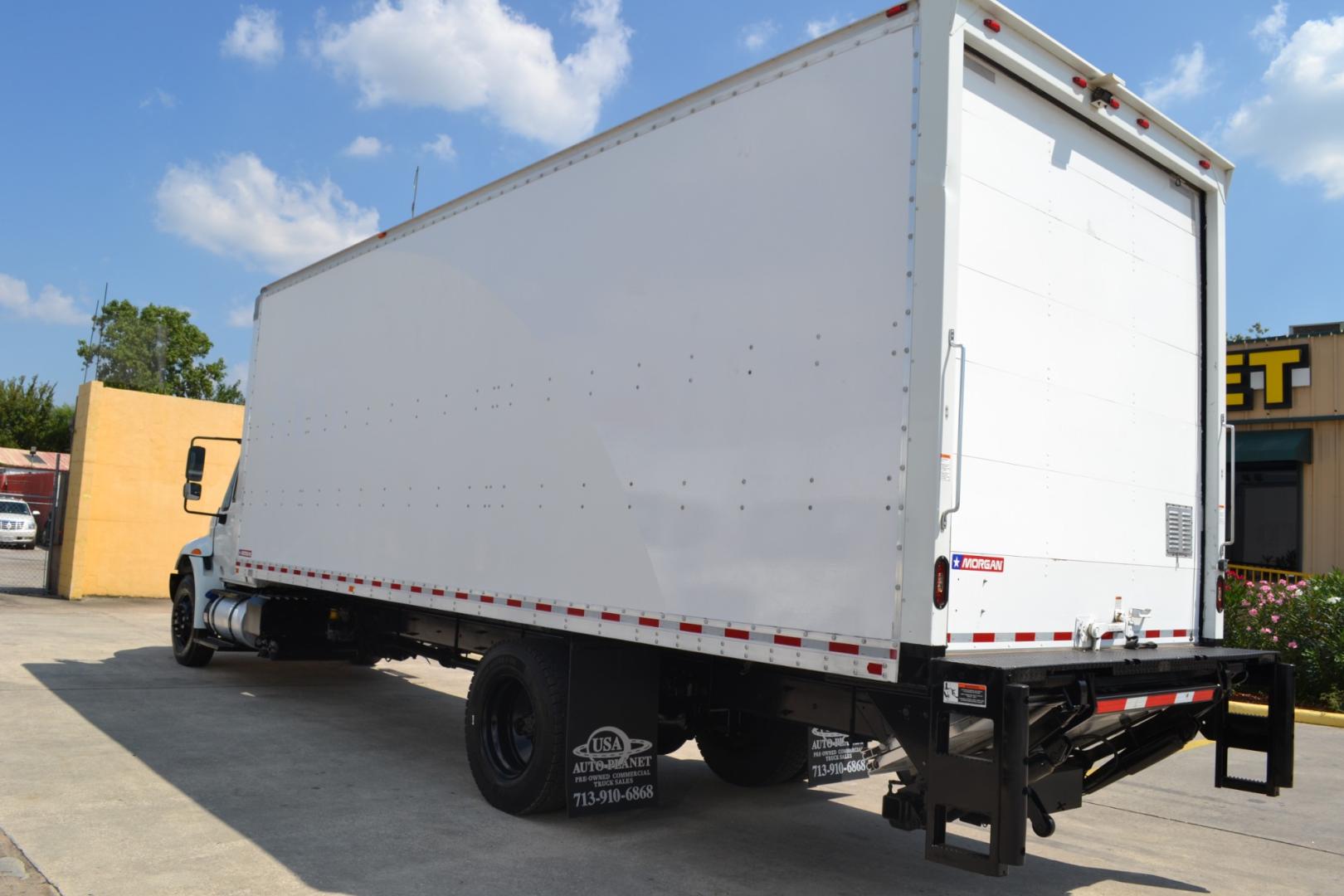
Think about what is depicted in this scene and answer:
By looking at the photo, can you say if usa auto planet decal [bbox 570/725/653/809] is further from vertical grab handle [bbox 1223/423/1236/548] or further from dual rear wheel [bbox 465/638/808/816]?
vertical grab handle [bbox 1223/423/1236/548]

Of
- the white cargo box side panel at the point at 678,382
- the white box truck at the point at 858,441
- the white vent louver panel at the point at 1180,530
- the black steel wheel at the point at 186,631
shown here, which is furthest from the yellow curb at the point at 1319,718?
the black steel wheel at the point at 186,631

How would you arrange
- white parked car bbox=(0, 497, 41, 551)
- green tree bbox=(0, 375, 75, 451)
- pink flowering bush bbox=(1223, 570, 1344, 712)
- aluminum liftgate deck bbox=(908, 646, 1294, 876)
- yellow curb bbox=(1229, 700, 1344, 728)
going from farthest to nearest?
green tree bbox=(0, 375, 75, 451) < white parked car bbox=(0, 497, 41, 551) < pink flowering bush bbox=(1223, 570, 1344, 712) < yellow curb bbox=(1229, 700, 1344, 728) < aluminum liftgate deck bbox=(908, 646, 1294, 876)

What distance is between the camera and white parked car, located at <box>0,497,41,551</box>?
30.9 metres

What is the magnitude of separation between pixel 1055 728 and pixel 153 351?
214 ft

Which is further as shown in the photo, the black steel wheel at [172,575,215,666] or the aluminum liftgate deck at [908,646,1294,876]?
the black steel wheel at [172,575,215,666]

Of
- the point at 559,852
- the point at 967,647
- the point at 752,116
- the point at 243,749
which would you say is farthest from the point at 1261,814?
the point at 243,749

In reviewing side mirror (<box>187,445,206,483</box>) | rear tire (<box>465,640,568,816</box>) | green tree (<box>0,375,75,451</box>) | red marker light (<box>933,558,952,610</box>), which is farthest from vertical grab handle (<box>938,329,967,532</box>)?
green tree (<box>0,375,75,451</box>)

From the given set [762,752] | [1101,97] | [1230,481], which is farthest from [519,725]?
[1101,97]

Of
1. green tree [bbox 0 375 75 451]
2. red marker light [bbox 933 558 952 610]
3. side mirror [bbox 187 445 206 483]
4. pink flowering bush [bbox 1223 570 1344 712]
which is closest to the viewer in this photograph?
red marker light [bbox 933 558 952 610]

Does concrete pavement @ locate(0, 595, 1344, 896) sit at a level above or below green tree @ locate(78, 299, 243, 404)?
below

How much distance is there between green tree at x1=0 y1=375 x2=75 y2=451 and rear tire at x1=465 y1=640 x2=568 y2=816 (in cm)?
5734

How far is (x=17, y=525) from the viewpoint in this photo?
31.1 m

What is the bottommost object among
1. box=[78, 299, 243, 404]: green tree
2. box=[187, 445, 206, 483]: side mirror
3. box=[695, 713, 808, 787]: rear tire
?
box=[695, 713, 808, 787]: rear tire

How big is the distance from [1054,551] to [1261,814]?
13.8ft
